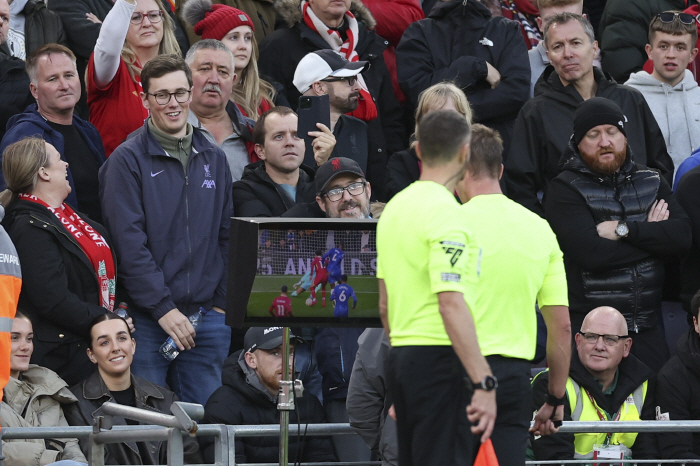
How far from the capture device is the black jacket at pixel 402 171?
7387mm

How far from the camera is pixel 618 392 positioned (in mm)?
6578

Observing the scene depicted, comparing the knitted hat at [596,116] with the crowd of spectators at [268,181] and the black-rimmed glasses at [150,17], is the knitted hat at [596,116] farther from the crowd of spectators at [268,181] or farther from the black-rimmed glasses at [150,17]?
the black-rimmed glasses at [150,17]

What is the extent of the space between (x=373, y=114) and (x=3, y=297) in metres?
3.65

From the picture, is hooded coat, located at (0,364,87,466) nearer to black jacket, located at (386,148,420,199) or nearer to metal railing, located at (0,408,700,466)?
metal railing, located at (0,408,700,466)

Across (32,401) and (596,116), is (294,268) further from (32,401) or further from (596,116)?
(596,116)

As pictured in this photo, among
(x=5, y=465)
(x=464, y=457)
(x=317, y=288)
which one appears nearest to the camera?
(x=464, y=457)

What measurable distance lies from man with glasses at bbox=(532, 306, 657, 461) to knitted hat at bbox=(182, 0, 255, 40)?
3342 mm

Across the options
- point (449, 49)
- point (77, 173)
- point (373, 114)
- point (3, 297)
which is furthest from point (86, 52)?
point (3, 297)

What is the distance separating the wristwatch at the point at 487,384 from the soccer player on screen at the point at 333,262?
80 cm

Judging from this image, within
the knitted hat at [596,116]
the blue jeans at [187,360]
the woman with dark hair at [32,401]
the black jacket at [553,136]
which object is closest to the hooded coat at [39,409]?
the woman with dark hair at [32,401]

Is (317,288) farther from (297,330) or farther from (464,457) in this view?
(297,330)

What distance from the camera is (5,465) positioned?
5.68 metres

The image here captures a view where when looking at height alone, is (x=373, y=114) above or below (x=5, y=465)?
above

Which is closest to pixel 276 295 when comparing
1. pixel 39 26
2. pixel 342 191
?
pixel 342 191
